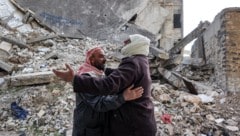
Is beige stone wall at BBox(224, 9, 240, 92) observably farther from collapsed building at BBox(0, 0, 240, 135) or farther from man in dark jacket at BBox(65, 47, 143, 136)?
man in dark jacket at BBox(65, 47, 143, 136)

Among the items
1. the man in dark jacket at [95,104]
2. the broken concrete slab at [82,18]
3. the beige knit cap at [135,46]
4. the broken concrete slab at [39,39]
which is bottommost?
the man in dark jacket at [95,104]

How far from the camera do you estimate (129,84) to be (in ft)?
9.12

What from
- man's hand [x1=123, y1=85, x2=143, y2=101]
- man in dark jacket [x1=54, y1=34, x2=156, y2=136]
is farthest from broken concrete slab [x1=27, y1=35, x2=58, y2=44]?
man's hand [x1=123, y1=85, x2=143, y2=101]

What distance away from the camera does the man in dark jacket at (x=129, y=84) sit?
267 centimetres

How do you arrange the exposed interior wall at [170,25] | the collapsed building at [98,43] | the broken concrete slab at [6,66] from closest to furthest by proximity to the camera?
the collapsed building at [98,43] < the broken concrete slab at [6,66] < the exposed interior wall at [170,25]

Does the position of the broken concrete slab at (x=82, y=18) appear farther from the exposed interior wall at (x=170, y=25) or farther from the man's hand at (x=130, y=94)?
the man's hand at (x=130, y=94)

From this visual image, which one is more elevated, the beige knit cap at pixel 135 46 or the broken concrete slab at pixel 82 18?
the broken concrete slab at pixel 82 18

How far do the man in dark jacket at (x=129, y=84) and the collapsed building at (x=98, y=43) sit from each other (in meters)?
2.76

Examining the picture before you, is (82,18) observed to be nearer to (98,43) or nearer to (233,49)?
(98,43)

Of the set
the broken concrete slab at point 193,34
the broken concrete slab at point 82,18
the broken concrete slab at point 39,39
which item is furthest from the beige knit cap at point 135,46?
the broken concrete slab at point 82,18

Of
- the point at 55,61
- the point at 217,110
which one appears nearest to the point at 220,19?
the point at 217,110

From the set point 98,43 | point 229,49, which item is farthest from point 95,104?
point 98,43

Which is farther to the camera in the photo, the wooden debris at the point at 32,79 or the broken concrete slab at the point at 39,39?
the broken concrete slab at the point at 39,39

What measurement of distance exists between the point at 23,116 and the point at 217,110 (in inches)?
115
